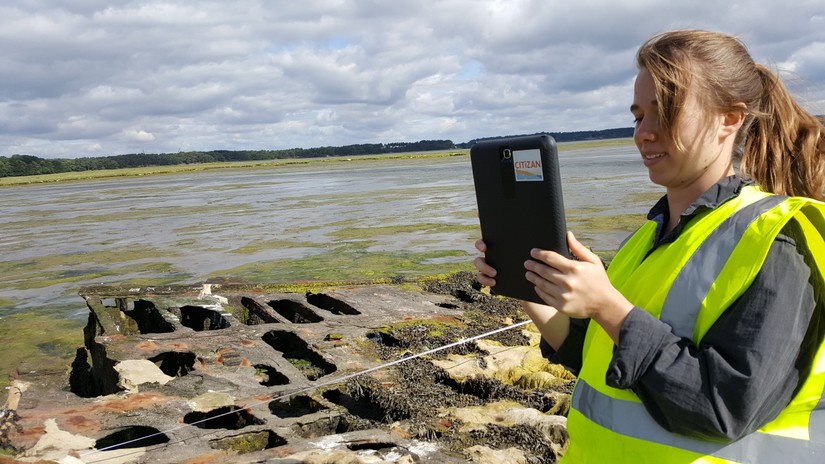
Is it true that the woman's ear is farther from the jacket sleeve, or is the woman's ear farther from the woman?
the jacket sleeve

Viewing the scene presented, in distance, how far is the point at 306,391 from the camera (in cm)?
500

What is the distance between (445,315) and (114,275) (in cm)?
872

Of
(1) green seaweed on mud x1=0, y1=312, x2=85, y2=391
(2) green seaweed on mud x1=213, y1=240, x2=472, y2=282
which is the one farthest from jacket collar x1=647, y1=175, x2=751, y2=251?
(2) green seaweed on mud x1=213, y1=240, x2=472, y2=282

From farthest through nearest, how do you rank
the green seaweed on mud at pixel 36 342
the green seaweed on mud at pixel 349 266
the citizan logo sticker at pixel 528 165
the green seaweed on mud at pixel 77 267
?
the green seaweed on mud at pixel 77 267 → the green seaweed on mud at pixel 349 266 → the green seaweed on mud at pixel 36 342 → the citizan logo sticker at pixel 528 165

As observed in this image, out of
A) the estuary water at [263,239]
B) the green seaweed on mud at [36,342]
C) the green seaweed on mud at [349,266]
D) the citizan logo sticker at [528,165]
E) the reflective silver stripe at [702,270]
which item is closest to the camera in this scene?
the reflective silver stripe at [702,270]

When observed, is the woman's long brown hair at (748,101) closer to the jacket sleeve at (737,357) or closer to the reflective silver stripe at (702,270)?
the reflective silver stripe at (702,270)

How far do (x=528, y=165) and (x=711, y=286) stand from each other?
21.1 inches

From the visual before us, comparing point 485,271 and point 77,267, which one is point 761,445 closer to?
point 485,271

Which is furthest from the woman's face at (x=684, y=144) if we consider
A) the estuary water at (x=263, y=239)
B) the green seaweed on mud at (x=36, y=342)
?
the estuary water at (x=263, y=239)

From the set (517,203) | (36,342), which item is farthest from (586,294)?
(36,342)

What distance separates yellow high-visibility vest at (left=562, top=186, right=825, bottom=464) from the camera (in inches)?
59.2

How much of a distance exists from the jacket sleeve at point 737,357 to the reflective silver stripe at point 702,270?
0.05m

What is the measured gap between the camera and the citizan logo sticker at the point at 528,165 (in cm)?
178

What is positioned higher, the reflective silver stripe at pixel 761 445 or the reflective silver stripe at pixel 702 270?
the reflective silver stripe at pixel 702 270
